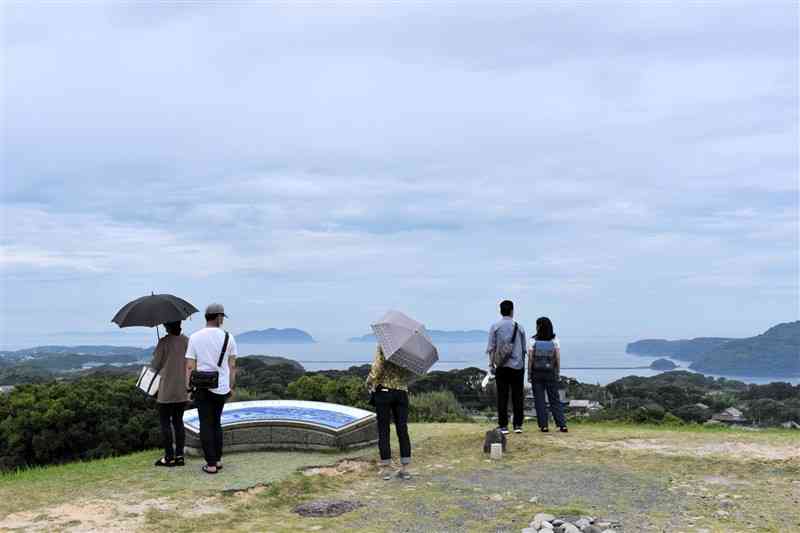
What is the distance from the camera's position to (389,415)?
28.0 ft

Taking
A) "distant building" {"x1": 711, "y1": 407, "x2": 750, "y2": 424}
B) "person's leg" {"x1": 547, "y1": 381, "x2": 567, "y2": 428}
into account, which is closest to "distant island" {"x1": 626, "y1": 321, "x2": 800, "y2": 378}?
"distant building" {"x1": 711, "y1": 407, "x2": 750, "y2": 424}

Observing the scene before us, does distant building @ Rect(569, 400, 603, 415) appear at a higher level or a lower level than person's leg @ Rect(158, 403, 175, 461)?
lower

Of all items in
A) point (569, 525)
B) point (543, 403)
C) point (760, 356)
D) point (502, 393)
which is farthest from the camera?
point (760, 356)

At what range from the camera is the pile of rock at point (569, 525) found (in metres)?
5.95

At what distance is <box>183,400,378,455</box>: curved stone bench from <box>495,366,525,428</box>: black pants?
1949 mm

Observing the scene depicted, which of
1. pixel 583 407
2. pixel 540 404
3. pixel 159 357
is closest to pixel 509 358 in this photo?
pixel 540 404

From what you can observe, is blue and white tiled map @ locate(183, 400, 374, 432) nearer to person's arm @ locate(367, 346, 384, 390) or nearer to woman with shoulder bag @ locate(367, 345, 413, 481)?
woman with shoulder bag @ locate(367, 345, 413, 481)

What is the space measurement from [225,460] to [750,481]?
20.5 ft

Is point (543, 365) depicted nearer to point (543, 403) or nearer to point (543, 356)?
point (543, 356)

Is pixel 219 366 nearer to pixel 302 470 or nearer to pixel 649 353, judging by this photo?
pixel 302 470

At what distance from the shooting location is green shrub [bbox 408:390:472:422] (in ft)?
48.0

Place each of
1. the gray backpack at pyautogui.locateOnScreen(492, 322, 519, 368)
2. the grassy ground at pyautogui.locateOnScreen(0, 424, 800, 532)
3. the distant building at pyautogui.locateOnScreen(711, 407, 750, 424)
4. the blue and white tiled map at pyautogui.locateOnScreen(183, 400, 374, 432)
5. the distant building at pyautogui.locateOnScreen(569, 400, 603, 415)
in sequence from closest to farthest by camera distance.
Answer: the grassy ground at pyautogui.locateOnScreen(0, 424, 800, 532) → the blue and white tiled map at pyautogui.locateOnScreen(183, 400, 374, 432) → the gray backpack at pyautogui.locateOnScreen(492, 322, 519, 368) → the distant building at pyautogui.locateOnScreen(569, 400, 603, 415) → the distant building at pyautogui.locateOnScreen(711, 407, 750, 424)

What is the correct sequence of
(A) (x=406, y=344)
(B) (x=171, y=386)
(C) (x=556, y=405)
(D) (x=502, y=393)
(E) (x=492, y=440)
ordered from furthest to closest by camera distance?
(C) (x=556, y=405) < (D) (x=502, y=393) < (E) (x=492, y=440) < (B) (x=171, y=386) < (A) (x=406, y=344)

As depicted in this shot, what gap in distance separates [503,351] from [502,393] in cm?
74
